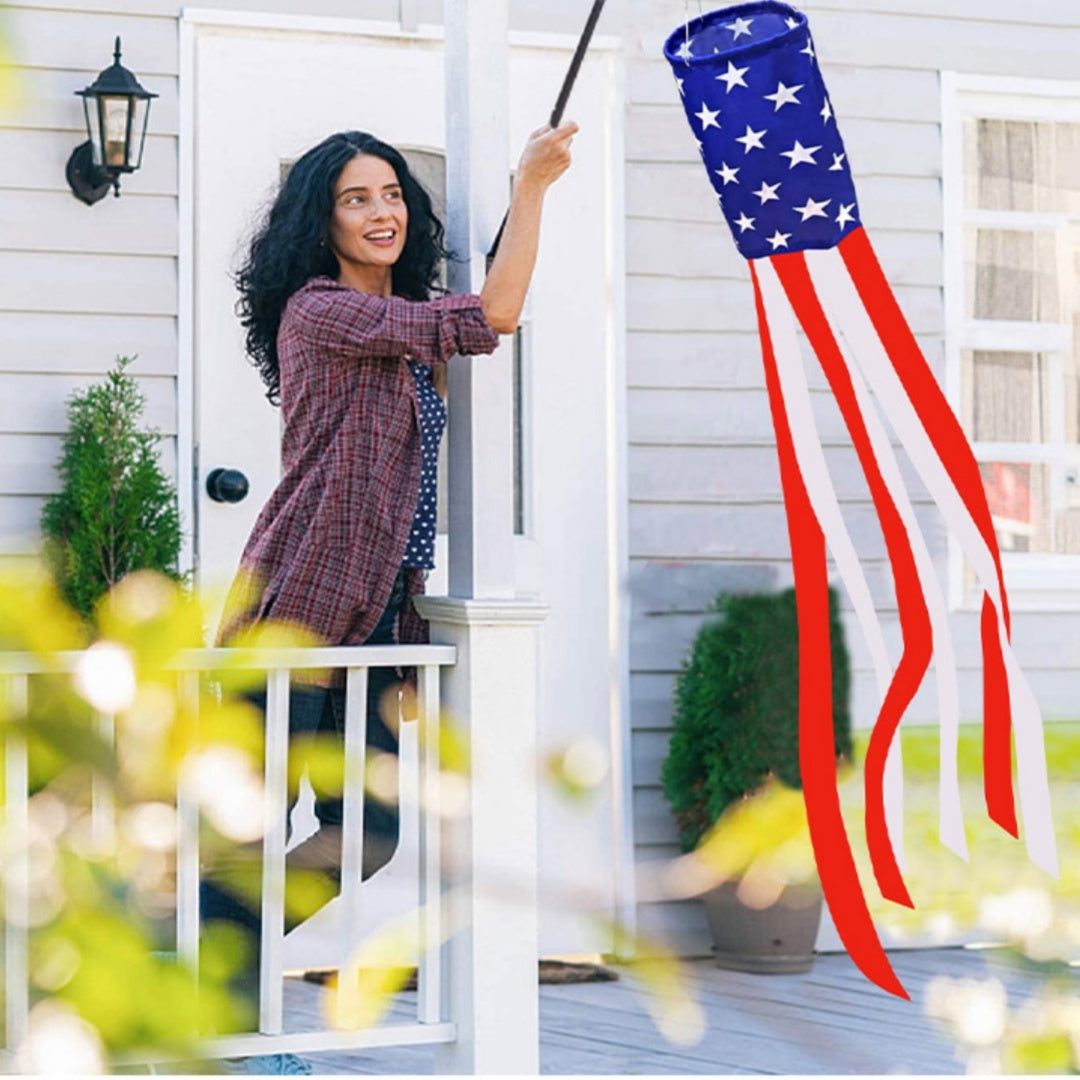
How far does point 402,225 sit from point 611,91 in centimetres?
178

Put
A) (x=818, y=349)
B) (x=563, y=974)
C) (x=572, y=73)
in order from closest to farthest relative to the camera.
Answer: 1. (x=572, y=73)
2. (x=818, y=349)
3. (x=563, y=974)

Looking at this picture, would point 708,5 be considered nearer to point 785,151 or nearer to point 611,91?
point 611,91

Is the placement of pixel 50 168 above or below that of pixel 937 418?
above

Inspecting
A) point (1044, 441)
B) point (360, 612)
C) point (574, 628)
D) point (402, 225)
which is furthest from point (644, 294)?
point (360, 612)

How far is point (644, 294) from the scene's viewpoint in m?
4.32

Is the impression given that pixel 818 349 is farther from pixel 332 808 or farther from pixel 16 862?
pixel 16 862

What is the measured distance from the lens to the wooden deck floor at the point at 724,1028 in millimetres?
3471

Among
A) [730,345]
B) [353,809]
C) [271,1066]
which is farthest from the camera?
[730,345]

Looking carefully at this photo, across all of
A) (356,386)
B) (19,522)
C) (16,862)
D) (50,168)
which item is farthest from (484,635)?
(16,862)

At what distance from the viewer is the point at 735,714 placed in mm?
4199

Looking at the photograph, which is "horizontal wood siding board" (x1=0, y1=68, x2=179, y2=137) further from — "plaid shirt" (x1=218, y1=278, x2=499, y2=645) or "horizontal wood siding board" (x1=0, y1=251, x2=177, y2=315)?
"plaid shirt" (x1=218, y1=278, x2=499, y2=645)

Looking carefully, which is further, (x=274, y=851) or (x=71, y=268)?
(x=71, y=268)

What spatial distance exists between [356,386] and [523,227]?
34 cm

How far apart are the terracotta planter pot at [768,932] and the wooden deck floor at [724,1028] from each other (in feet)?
0.11
